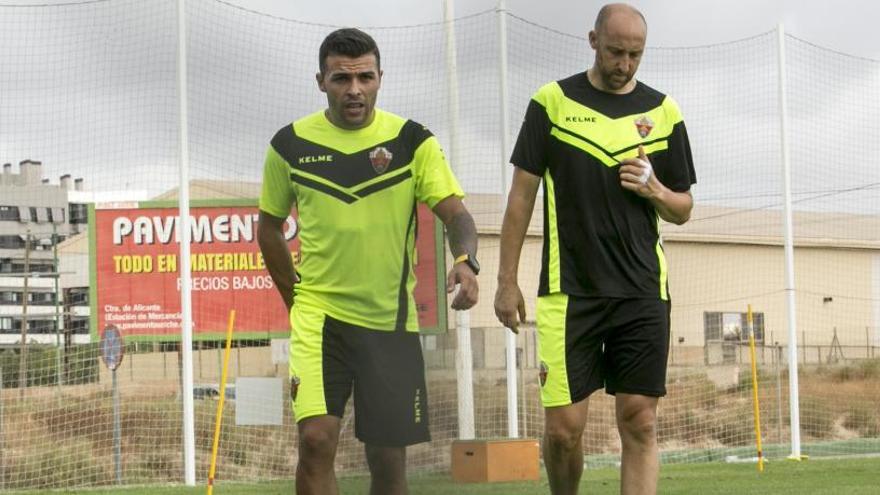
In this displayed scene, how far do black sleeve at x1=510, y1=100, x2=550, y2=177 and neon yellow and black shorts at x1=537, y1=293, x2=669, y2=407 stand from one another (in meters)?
0.50

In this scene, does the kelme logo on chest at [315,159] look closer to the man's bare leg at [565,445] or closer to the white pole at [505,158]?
the man's bare leg at [565,445]

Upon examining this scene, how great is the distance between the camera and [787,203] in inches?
596

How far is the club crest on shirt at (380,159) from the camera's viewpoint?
504cm

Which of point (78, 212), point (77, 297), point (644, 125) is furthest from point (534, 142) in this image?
point (78, 212)

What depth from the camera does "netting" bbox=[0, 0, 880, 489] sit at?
519 inches

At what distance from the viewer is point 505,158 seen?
43.9ft

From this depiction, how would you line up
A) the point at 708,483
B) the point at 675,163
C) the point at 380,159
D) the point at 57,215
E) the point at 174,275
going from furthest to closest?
the point at 57,215 < the point at 174,275 < the point at 708,483 < the point at 675,163 < the point at 380,159

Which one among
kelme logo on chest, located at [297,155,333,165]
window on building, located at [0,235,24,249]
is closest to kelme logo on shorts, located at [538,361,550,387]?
kelme logo on chest, located at [297,155,333,165]

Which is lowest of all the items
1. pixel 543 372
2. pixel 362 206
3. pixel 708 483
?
pixel 708 483

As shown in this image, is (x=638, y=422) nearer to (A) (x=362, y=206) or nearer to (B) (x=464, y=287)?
Answer: (B) (x=464, y=287)

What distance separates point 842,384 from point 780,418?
394cm

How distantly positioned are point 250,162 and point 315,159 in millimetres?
8315

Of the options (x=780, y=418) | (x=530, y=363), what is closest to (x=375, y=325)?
(x=780, y=418)

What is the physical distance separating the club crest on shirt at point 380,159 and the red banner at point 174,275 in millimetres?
10430
